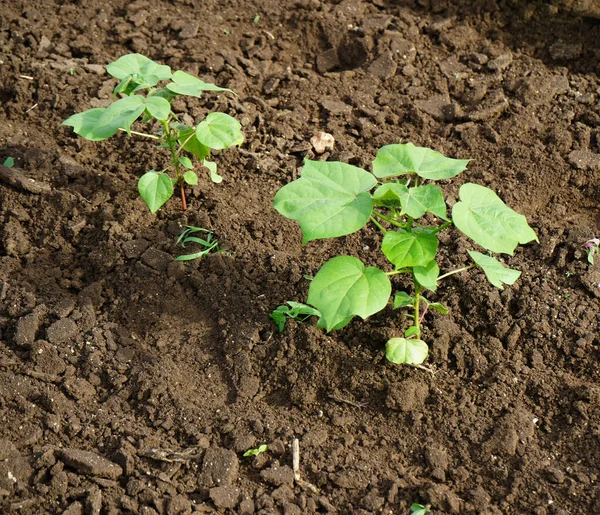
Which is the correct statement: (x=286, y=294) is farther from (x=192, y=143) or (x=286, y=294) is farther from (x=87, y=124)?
(x=87, y=124)

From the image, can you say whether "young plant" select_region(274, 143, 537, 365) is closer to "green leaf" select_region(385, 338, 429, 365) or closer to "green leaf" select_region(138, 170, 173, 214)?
"green leaf" select_region(385, 338, 429, 365)

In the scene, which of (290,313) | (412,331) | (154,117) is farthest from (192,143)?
(412,331)

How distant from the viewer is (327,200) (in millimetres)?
2559

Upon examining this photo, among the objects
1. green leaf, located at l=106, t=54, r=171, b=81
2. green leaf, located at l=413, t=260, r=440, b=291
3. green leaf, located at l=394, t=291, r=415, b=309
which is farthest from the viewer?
green leaf, located at l=106, t=54, r=171, b=81

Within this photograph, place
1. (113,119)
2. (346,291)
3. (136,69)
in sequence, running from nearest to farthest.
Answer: (346,291), (113,119), (136,69)

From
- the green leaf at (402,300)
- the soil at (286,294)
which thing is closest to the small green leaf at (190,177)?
the soil at (286,294)

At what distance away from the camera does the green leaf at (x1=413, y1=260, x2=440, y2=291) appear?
8.55ft

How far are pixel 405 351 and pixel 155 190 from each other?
1.22m

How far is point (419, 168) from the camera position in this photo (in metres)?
2.70

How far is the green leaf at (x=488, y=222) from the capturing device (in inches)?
97.4

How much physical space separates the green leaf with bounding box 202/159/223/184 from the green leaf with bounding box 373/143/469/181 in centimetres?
93

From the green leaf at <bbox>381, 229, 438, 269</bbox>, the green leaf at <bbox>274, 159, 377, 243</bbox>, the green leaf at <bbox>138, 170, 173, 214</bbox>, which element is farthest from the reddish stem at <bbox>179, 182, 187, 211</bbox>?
the green leaf at <bbox>381, 229, 438, 269</bbox>

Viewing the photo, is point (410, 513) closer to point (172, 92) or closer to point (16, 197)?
point (172, 92)

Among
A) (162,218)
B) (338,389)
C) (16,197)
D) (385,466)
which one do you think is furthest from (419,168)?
(16,197)
